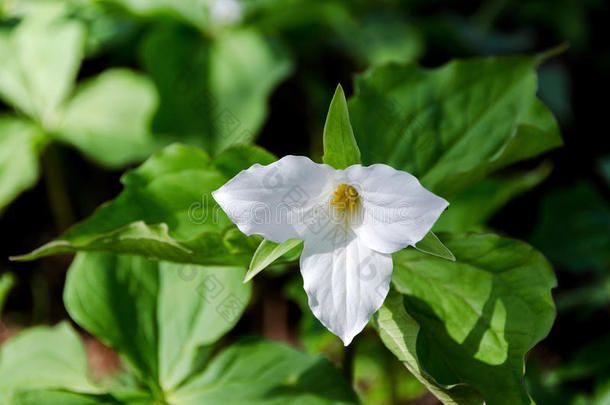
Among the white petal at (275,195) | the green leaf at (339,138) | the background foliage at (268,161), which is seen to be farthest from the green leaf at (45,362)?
the green leaf at (339,138)

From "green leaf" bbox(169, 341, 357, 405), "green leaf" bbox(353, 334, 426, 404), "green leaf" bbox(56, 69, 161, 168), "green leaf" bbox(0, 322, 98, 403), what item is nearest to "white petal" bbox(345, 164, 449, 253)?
"green leaf" bbox(169, 341, 357, 405)

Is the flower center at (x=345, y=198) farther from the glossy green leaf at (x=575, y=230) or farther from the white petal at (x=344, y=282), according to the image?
the glossy green leaf at (x=575, y=230)

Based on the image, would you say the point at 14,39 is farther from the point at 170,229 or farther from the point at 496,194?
the point at 496,194

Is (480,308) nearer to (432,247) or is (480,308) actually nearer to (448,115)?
(432,247)

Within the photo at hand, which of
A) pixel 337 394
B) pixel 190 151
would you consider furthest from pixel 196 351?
pixel 190 151

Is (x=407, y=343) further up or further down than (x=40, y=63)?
further down

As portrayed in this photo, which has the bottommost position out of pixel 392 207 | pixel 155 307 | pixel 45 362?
pixel 45 362

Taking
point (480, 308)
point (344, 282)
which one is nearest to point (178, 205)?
point (344, 282)
